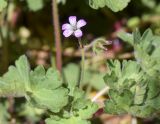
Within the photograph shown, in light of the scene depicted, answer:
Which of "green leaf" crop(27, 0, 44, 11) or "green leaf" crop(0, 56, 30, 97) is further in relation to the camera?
"green leaf" crop(27, 0, 44, 11)

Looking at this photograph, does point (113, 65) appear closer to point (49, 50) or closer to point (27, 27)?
point (49, 50)

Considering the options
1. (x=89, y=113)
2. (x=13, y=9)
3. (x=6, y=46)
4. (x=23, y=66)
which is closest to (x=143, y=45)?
(x=89, y=113)

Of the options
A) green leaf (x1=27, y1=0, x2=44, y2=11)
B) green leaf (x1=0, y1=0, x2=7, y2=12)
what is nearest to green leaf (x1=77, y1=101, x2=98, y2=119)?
green leaf (x1=0, y1=0, x2=7, y2=12)

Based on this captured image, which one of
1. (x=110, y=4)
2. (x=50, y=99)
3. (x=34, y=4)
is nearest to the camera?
(x=50, y=99)

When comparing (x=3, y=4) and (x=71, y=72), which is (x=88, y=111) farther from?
(x=71, y=72)

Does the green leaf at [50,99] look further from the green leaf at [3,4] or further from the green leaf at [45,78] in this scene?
the green leaf at [3,4]

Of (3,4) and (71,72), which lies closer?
(3,4)

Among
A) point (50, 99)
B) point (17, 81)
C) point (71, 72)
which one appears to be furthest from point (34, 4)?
point (50, 99)

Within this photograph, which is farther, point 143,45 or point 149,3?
point 149,3

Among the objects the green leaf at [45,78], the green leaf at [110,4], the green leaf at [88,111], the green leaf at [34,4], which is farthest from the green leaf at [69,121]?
the green leaf at [34,4]

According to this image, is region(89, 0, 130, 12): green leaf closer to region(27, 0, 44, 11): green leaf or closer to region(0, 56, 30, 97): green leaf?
region(0, 56, 30, 97): green leaf

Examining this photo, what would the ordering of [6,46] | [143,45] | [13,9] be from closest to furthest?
1. [143,45]
2. [6,46]
3. [13,9]
